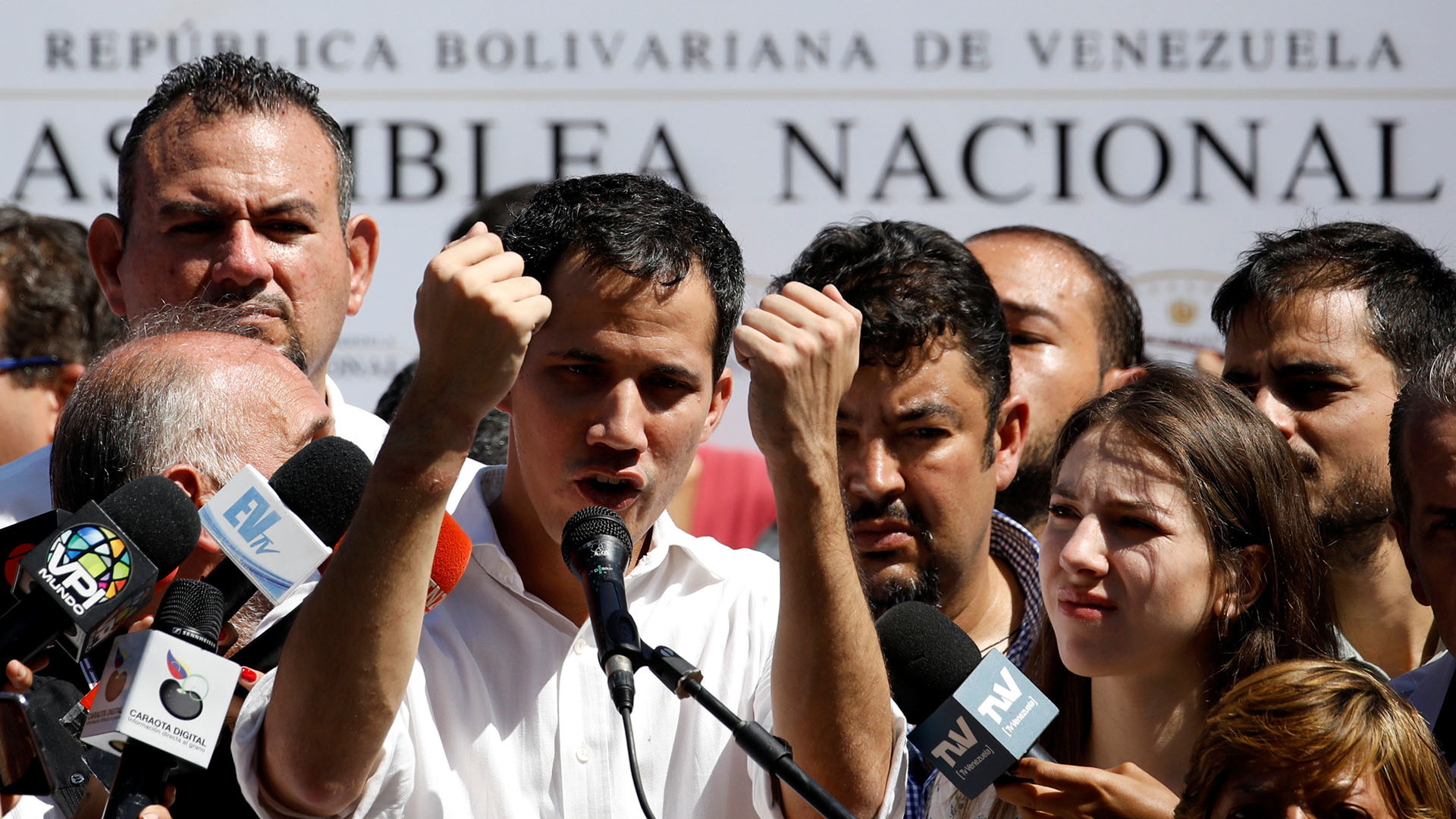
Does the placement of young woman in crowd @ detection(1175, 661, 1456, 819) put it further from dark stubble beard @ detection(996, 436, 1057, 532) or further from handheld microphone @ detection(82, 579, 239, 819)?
dark stubble beard @ detection(996, 436, 1057, 532)

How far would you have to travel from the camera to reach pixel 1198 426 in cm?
247

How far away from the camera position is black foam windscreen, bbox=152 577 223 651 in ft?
5.32

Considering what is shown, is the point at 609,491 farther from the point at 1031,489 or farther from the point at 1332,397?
the point at 1031,489

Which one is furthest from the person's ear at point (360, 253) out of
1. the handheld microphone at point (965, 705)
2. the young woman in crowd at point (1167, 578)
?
the handheld microphone at point (965, 705)

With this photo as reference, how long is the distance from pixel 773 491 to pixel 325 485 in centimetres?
88

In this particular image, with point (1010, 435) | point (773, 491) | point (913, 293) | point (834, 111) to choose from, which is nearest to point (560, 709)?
point (773, 491)

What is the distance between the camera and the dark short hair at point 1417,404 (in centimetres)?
247

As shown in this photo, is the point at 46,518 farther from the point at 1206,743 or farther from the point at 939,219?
the point at 939,219

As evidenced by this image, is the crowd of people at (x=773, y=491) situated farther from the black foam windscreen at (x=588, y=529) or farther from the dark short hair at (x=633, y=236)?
the black foam windscreen at (x=588, y=529)

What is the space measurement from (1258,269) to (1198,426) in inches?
32.8

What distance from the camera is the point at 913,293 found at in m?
3.12

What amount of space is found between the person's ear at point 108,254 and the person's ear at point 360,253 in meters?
0.46

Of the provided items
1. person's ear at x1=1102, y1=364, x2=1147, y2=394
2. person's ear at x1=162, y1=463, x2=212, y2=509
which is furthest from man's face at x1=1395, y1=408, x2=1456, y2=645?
person's ear at x1=162, y1=463, x2=212, y2=509

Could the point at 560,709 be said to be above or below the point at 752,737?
below
